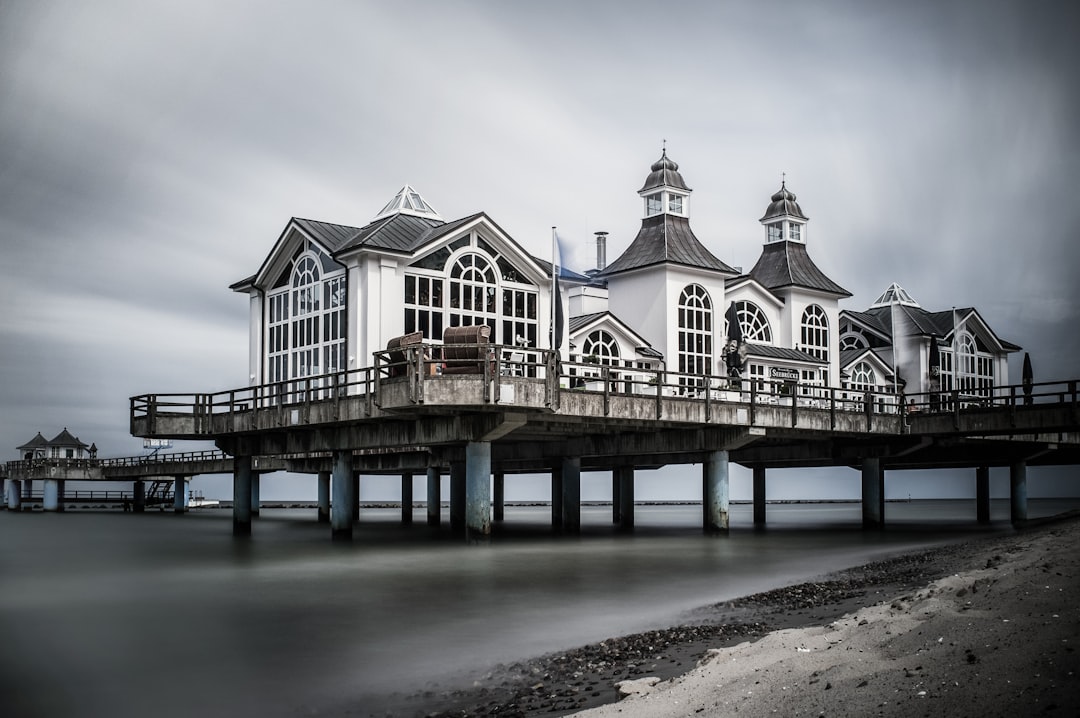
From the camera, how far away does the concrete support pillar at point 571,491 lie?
41.5m

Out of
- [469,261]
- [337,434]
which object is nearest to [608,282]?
[469,261]

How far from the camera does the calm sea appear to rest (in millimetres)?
11461

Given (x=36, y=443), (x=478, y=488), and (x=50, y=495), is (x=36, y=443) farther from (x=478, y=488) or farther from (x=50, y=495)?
(x=478, y=488)

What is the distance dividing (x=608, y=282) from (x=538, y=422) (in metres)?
20.9

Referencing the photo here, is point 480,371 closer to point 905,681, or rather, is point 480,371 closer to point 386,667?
point 386,667

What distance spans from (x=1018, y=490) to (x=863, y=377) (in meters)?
11.7

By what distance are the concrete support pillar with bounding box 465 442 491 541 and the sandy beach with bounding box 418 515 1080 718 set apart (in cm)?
1606

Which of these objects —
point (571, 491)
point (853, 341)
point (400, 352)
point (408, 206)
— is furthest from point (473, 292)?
point (853, 341)

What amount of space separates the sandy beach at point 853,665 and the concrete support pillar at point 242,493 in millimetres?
29756

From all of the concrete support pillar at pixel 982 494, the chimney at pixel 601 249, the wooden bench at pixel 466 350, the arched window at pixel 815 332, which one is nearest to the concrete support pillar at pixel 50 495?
the chimney at pixel 601 249

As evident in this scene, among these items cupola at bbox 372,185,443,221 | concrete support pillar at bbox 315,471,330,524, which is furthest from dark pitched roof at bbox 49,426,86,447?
cupola at bbox 372,185,443,221

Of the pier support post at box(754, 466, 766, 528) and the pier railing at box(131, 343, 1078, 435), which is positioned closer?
the pier railing at box(131, 343, 1078, 435)

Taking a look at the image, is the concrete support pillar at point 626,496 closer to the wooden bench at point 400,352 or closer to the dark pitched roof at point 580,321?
the dark pitched roof at point 580,321

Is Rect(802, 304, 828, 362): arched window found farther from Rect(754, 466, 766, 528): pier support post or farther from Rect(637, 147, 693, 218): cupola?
Rect(637, 147, 693, 218): cupola
